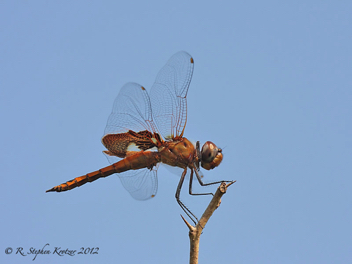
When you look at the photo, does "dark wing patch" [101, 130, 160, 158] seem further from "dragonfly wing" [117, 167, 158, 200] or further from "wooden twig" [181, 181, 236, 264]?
"wooden twig" [181, 181, 236, 264]

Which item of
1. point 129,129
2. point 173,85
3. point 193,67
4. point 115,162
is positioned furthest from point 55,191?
point 193,67

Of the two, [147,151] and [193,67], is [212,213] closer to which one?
[147,151]

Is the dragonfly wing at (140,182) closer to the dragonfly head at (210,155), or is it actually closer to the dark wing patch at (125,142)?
the dark wing patch at (125,142)

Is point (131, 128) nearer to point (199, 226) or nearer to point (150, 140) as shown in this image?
point (150, 140)

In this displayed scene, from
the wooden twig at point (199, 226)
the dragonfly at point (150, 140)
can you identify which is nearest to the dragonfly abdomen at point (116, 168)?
the dragonfly at point (150, 140)

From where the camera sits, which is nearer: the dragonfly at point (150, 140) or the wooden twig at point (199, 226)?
the wooden twig at point (199, 226)

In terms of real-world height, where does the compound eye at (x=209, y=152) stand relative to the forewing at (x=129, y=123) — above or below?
below

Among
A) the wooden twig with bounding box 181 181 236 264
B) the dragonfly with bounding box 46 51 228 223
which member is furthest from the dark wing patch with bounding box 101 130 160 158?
the wooden twig with bounding box 181 181 236 264
